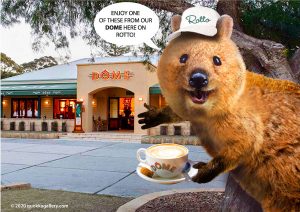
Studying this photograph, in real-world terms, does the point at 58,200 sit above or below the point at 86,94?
below

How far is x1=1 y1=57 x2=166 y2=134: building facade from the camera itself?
48.4 feet

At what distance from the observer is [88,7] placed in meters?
3.65

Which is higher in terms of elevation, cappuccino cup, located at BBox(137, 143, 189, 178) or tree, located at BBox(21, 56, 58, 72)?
tree, located at BBox(21, 56, 58, 72)

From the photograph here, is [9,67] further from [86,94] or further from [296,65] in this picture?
[296,65]

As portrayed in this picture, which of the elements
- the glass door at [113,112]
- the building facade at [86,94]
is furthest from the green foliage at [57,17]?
the glass door at [113,112]

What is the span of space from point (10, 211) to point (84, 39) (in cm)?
245

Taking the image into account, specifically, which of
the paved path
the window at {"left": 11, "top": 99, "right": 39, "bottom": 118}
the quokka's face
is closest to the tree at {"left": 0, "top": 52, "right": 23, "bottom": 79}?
the window at {"left": 11, "top": 99, "right": 39, "bottom": 118}

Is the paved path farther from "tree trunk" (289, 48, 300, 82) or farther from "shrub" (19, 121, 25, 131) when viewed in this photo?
"shrub" (19, 121, 25, 131)

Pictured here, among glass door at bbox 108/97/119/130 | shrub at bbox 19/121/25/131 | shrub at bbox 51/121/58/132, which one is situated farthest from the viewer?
glass door at bbox 108/97/119/130

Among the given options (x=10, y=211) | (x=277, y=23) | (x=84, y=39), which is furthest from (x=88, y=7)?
(x=10, y=211)

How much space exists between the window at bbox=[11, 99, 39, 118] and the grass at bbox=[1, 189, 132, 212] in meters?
15.2

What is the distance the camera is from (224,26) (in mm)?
1299

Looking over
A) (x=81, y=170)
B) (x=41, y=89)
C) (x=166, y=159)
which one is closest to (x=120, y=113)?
(x=41, y=89)

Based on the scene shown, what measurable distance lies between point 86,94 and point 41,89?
9.86 feet
